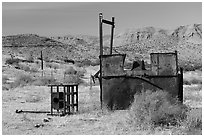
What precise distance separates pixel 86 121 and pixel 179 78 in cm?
306

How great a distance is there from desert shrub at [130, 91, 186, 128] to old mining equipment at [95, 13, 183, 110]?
1587 mm

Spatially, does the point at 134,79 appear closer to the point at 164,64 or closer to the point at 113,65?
the point at 113,65

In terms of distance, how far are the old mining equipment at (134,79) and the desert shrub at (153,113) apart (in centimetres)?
159

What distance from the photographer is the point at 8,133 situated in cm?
1005

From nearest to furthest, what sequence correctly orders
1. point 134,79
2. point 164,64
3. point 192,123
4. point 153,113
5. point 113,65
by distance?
point 192,123 < point 153,113 < point 164,64 < point 134,79 < point 113,65

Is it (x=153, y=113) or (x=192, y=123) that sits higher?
(x=153, y=113)

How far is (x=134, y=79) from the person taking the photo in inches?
494

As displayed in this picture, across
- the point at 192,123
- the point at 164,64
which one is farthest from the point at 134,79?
→ the point at 192,123

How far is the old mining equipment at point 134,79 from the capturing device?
12.5 metres

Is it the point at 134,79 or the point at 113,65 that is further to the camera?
the point at 113,65

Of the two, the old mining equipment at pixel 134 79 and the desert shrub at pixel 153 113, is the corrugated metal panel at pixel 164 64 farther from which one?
the desert shrub at pixel 153 113

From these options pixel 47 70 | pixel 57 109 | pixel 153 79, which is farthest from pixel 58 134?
pixel 47 70

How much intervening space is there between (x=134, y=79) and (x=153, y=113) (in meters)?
2.34

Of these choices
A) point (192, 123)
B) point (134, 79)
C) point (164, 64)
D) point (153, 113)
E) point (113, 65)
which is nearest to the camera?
point (192, 123)
